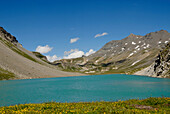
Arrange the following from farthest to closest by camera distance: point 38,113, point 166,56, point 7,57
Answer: point 7,57 → point 166,56 → point 38,113

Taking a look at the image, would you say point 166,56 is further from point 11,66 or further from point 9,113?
point 11,66

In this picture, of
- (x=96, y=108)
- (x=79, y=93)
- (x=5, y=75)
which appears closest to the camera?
(x=96, y=108)

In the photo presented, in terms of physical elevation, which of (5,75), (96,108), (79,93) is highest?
(5,75)

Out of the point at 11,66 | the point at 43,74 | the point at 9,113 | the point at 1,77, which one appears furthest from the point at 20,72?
the point at 9,113

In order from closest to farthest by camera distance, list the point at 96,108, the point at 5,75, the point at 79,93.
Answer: the point at 96,108
the point at 79,93
the point at 5,75

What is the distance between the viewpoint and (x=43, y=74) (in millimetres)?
199625

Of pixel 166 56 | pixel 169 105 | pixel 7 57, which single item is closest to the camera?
pixel 169 105

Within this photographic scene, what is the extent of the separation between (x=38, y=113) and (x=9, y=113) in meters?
3.26

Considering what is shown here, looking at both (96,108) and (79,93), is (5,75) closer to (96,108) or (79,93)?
(79,93)

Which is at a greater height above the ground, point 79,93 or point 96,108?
point 96,108

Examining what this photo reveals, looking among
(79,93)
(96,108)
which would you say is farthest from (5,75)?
(96,108)

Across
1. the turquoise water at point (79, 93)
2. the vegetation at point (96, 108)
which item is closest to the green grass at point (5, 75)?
the turquoise water at point (79, 93)

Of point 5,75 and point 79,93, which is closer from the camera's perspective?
point 79,93

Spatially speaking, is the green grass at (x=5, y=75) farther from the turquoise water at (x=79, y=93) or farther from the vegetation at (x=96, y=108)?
the vegetation at (x=96, y=108)
